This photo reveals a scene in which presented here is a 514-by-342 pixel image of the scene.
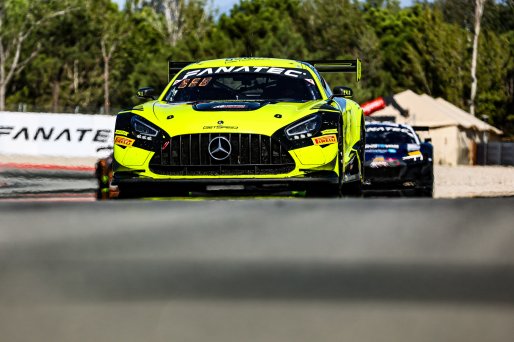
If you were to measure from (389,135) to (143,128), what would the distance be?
26.4 feet

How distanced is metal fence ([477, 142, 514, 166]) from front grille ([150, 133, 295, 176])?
5039cm

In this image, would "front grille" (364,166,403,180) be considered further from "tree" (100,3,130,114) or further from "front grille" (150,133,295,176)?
"tree" (100,3,130,114)

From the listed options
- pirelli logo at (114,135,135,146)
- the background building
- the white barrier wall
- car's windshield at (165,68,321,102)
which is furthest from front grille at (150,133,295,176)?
the background building

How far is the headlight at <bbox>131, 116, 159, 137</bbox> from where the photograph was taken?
310 inches

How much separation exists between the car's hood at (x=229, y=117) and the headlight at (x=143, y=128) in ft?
0.20

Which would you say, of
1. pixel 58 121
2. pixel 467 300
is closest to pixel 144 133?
pixel 467 300

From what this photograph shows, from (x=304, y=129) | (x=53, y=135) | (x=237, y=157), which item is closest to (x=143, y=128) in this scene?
(x=237, y=157)

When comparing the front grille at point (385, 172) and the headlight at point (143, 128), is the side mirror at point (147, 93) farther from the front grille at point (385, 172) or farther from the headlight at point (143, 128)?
the front grille at point (385, 172)

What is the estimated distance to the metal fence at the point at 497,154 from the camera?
56.9m

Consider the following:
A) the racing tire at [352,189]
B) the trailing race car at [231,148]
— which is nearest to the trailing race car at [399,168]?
the racing tire at [352,189]

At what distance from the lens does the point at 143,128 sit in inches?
314

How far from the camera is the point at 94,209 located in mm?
4035

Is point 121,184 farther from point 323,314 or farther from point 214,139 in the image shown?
point 323,314

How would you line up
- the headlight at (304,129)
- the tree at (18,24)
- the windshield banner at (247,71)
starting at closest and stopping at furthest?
the headlight at (304,129) < the windshield banner at (247,71) < the tree at (18,24)
